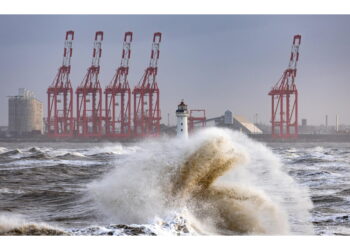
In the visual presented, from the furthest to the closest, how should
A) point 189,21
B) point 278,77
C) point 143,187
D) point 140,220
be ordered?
point 278,77 < point 189,21 < point 143,187 < point 140,220

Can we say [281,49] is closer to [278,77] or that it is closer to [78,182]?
[278,77]

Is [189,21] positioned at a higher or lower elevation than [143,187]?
higher

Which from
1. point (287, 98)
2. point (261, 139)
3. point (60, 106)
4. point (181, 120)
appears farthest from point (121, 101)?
point (287, 98)

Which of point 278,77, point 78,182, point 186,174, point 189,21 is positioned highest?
point 189,21

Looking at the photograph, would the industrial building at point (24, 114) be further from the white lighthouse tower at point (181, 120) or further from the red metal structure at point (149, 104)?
the white lighthouse tower at point (181, 120)

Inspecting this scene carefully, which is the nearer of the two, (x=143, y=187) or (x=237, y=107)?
(x=143, y=187)
